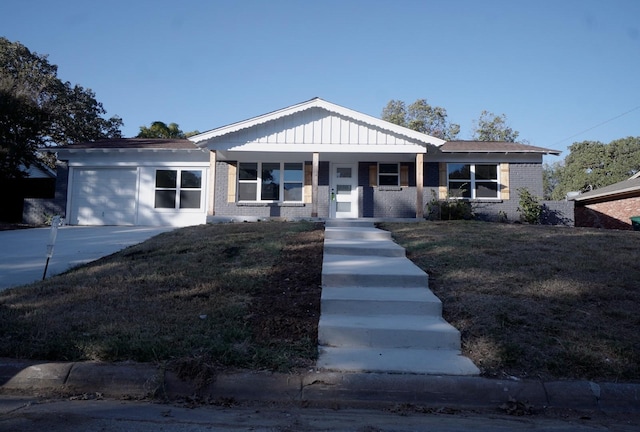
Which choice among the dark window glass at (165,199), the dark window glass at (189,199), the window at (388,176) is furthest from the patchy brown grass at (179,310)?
the window at (388,176)

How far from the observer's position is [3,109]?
1791 centimetres

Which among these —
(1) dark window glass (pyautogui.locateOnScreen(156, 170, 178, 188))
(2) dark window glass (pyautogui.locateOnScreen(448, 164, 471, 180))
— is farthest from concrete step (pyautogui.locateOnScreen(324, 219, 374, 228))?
(1) dark window glass (pyautogui.locateOnScreen(156, 170, 178, 188))

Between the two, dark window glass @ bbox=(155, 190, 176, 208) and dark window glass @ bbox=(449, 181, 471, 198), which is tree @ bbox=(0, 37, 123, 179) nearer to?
dark window glass @ bbox=(155, 190, 176, 208)

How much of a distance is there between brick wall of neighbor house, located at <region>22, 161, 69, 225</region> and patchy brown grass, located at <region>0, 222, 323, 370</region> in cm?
999

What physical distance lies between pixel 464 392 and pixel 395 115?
131ft

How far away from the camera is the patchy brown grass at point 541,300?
4121mm

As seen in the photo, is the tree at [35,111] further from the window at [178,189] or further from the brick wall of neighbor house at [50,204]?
the window at [178,189]

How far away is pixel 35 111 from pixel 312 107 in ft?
45.3

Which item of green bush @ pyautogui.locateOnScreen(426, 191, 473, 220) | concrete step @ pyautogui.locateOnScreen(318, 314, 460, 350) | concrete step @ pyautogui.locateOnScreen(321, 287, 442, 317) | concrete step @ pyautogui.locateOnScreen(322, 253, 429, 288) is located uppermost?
green bush @ pyautogui.locateOnScreen(426, 191, 473, 220)

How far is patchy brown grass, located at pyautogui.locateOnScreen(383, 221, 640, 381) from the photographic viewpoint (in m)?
4.12

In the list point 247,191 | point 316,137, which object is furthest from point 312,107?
point 247,191

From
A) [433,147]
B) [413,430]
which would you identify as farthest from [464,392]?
[433,147]

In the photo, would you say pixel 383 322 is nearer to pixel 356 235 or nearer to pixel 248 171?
pixel 356 235

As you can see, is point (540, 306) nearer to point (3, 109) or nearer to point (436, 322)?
point (436, 322)
